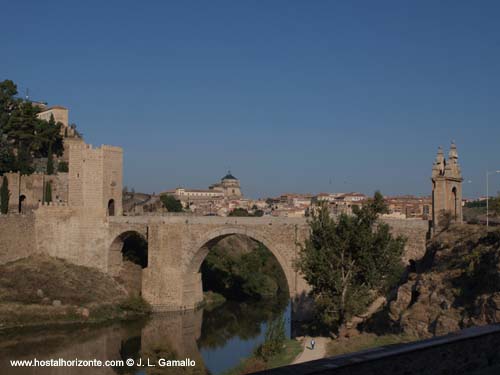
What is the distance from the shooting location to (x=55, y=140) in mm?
42125

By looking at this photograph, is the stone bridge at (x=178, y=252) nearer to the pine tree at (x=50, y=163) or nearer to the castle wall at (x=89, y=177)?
the castle wall at (x=89, y=177)

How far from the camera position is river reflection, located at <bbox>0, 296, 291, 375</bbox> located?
20.3 meters

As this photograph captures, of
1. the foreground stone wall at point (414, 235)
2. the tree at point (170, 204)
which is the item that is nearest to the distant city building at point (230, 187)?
the tree at point (170, 204)

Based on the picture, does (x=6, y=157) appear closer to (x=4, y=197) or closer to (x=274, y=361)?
(x=4, y=197)

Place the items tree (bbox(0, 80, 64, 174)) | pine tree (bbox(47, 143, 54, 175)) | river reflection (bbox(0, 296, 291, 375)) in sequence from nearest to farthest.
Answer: river reflection (bbox(0, 296, 291, 375))
pine tree (bbox(47, 143, 54, 175))
tree (bbox(0, 80, 64, 174))

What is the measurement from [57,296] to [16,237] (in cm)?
472

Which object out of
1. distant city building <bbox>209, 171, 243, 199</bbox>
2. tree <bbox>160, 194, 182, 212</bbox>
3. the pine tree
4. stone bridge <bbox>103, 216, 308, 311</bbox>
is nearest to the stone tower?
stone bridge <bbox>103, 216, 308, 311</bbox>

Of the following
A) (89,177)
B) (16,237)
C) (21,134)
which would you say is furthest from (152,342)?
(21,134)

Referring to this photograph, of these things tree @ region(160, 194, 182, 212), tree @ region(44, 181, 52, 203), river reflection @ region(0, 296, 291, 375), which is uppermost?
tree @ region(44, 181, 52, 203)

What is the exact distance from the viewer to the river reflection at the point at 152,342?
20337mm

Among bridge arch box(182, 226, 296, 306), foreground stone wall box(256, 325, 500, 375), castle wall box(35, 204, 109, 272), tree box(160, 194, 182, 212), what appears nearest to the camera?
foreground stone wall box(256, 325, 500, 375)

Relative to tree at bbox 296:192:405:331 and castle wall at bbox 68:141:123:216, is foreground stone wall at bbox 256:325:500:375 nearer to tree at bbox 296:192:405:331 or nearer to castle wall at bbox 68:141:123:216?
tree at bbox 296:192:405:331

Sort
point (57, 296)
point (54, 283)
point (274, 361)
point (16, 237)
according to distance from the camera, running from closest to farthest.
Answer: point (274, 361) < point (57, 296) < point (54, 283) < point (16, 237)

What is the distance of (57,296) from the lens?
27000 mm
